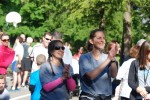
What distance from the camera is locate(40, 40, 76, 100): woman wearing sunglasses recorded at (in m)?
5.86

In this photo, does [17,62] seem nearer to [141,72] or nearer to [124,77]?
[124,77]

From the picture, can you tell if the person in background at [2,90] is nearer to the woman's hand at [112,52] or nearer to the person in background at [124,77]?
the person in background at [124,77]

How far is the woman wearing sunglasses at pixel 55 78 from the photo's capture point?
5.86 meters

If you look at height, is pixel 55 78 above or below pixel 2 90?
above

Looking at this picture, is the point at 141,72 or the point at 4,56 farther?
the point at 4,56

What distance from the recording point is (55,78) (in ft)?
19.3

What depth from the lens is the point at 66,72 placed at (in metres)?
5.77

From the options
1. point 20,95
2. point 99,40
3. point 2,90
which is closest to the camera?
point 99,40

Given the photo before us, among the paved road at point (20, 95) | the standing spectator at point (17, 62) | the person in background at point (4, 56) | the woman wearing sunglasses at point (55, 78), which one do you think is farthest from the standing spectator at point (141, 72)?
the standing spectator at point (17, 62)

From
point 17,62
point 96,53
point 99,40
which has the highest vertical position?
point 99,40

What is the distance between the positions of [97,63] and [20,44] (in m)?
11.2

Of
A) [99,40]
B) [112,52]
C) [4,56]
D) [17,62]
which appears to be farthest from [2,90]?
[17,62]

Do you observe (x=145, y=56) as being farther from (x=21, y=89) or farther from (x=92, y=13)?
(x=92, y=13)

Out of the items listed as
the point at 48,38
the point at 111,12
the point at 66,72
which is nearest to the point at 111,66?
the point at 66,72
